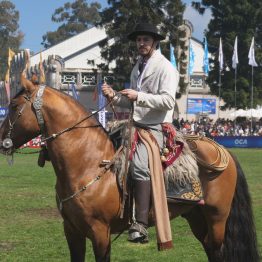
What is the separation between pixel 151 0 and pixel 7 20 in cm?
5187

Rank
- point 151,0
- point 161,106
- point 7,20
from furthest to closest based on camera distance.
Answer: point 7,20
point 151,0
point 161,106

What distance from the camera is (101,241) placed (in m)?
5.66

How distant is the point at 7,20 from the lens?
96000 mm

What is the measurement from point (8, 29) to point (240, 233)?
94.3m

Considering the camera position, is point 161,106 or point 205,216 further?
point 205,216

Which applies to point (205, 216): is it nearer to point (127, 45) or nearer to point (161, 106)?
point (161, 106)

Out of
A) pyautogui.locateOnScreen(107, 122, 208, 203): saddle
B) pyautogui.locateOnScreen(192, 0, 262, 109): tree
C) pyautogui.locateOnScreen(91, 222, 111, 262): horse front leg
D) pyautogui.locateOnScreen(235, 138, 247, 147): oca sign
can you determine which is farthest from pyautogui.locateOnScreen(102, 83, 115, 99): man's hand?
pyautogui.locateOnScreen(192, 0, 262, 109): tree

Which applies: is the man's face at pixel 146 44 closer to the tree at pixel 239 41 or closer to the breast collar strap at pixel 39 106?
the breast collar strap at pixel 39 106

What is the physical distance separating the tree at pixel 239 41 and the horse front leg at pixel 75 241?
154 feet

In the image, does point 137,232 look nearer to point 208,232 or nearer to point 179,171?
point 179,171

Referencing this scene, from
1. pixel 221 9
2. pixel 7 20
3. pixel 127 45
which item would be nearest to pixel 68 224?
pixel 127 45

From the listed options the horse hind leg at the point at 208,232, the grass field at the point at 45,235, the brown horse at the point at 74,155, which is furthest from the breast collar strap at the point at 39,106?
the grass field at the point at 45,235

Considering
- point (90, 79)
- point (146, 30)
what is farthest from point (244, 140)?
point (146, 30)

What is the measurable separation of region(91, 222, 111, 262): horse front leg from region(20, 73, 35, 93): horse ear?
4.78 ft
